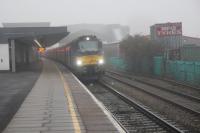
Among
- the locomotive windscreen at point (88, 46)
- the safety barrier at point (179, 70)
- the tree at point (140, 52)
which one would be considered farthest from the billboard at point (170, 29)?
the locomotive windscreen at point (88, 46)

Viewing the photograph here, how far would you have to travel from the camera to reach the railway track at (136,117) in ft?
43.5

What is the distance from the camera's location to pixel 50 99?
18188mm

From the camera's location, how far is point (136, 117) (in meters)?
16.0

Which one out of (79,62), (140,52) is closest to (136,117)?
(79,62)

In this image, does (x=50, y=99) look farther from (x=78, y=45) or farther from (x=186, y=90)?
(x=78, y=45)

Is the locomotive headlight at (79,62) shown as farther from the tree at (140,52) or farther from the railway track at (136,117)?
the tree at (140,52)

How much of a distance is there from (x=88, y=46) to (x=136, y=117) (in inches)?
671

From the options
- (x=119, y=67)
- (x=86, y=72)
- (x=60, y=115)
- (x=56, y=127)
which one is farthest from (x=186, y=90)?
(x=119, y=67)

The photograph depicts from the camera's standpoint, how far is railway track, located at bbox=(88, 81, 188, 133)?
13.3m

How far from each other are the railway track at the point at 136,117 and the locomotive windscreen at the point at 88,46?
30.0 feet

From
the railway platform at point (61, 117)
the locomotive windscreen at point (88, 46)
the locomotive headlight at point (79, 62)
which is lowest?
the railway platform at point (61, 117)

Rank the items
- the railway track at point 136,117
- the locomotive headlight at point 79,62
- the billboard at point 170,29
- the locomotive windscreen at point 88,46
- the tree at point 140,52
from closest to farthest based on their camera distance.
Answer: the railway track at point 136,117 < the locomotive headlight at point 79,62 < the locomotive windscreen at point 88,46 < the tree at point 140,52 < the billboard at point 170,29

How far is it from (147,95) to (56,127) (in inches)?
493

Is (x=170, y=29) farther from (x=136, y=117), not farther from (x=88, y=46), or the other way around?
(x=136, y=117)
